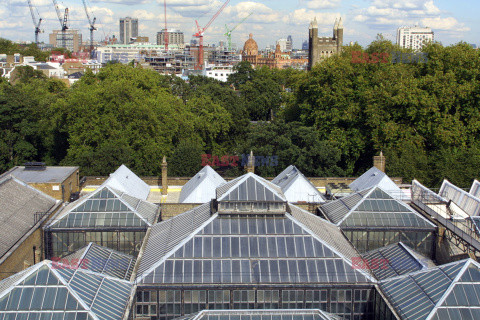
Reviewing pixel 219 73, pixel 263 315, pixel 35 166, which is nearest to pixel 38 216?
pixel 35 166

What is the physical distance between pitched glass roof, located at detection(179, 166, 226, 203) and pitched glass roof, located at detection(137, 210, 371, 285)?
1319cm

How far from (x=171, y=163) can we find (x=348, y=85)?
21.1 m

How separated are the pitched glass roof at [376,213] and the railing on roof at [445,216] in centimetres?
142

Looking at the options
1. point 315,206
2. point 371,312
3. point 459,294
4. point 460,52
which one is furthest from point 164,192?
point 460,52

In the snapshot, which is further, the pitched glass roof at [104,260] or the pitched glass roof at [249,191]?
the pitched glass roof at [249,191]

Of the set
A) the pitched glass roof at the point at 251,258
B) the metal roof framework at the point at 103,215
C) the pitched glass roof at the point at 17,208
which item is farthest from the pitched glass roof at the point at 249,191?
the pitched glass roof at the point at 17,208

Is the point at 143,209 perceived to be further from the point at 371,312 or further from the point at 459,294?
the point at 459,294

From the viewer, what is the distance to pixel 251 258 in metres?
23.6

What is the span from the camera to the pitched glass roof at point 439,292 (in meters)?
19.7

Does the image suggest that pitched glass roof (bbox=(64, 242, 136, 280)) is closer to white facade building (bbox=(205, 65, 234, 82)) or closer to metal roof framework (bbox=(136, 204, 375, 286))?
metal roof framework (bbox=(136, 204, 375, 286))

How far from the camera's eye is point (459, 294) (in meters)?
20.2

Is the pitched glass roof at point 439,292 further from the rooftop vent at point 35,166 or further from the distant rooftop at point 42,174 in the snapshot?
the rooftop vent at point 35,166

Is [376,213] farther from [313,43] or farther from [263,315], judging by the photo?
[313,43]

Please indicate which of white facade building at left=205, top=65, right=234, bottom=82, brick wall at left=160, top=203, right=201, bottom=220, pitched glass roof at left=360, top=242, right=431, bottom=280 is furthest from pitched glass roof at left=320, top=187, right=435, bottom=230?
white facade building at left=205, top=65, right=234, bottom=82
